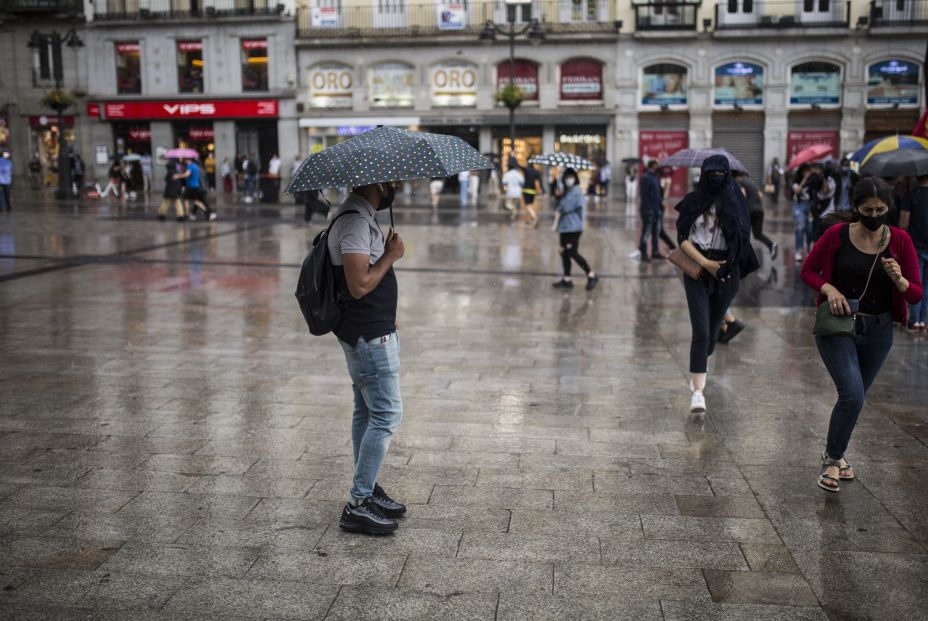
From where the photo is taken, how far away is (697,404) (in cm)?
647

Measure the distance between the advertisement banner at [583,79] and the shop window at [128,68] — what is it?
1872cm

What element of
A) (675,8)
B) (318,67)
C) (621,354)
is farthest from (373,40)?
(621,354)

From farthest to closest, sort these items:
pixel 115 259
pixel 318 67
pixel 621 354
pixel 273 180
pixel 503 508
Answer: pixel 318 67, pixel 273 180, pixel 115 259, pixel 621 354, pixel 503 508

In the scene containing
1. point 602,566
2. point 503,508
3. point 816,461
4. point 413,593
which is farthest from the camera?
point 816,461

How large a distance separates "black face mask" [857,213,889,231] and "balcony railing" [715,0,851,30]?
35688mm

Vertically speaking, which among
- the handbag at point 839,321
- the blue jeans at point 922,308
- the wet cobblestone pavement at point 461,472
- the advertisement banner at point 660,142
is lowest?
the wet cobblestone pavement at point 461,472

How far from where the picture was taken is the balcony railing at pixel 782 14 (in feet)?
123

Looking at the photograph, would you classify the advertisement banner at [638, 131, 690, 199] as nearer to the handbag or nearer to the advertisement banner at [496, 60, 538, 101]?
the advertisement banner at [496, 60, 538, 101]

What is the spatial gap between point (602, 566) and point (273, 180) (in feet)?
98.9

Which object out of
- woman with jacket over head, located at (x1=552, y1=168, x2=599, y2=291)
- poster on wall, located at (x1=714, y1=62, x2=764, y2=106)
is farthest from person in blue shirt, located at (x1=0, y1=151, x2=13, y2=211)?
poster on wall, located at (x1=714, y1=62, x2=764, y2=106)

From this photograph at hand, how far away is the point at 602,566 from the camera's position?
4.05m

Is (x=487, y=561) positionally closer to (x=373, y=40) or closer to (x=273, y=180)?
(x=273, y=180)

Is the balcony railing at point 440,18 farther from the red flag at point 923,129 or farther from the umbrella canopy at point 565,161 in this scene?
the red flag at point 923,129

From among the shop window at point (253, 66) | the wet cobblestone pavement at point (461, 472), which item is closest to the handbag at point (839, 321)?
the wet cobblestone pavement at point (461, 472)
